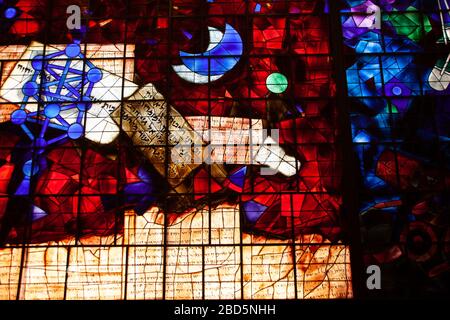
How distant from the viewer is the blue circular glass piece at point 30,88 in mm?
8453

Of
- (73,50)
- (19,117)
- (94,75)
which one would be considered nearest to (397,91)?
(94,75)

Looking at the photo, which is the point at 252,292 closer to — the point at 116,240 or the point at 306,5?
the point at 116,240

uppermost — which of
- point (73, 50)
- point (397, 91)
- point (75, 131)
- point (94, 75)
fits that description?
point (73, 50)

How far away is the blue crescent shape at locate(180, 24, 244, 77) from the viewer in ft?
28.0

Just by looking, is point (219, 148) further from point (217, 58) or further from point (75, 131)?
point (75, 131)

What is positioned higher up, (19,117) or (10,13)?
(10,13)

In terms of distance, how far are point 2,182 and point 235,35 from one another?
3755 mm

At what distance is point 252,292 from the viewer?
7527 millimetres

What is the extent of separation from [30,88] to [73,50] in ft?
2.64

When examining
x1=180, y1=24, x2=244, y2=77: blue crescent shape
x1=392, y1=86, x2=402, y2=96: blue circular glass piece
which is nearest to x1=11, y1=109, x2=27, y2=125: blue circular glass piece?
x1=180, y1=24, x2=244, y2=77: blue crescent shape

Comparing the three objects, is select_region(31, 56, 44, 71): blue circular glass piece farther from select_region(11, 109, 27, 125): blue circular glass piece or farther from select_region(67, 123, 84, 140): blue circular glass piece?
select_region(67, 123, 84, 140): blue circular glass piece

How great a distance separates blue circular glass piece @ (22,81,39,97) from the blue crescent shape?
206 cm

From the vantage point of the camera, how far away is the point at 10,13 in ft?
29.5

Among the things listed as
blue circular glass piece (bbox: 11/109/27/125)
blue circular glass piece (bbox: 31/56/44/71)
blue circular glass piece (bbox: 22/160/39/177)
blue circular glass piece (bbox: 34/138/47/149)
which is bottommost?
blue circular glass piece (bbox: 22/160/39/177)
